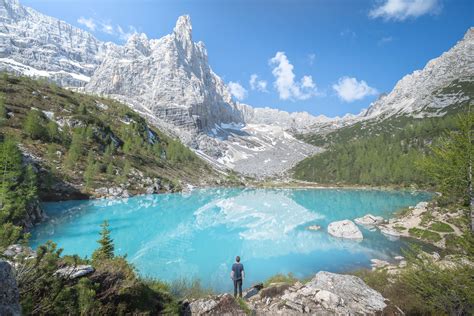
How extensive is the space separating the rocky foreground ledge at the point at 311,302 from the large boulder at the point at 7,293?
7503mm

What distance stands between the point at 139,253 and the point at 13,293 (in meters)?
25.4

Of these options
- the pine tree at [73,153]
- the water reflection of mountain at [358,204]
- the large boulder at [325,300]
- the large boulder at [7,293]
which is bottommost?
the water reflection of mountain at [358,204]

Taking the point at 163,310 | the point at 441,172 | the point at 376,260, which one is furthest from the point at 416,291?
the point at 376,260

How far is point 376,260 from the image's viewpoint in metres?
25.7

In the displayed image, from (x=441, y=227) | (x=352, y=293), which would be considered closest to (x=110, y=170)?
(x=441, y=227)

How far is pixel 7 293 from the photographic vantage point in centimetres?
402

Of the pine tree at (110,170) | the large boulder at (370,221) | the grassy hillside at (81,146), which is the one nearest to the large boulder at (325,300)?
the large boulder at (370,221)

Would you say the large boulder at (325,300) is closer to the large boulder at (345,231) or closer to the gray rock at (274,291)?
the gray rock at (274,291)

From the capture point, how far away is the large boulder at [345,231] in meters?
34.7

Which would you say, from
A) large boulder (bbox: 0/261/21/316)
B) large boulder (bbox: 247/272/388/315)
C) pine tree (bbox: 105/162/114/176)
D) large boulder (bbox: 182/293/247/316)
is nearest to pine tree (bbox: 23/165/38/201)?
large boulder (bbox: 182/293/247/316)

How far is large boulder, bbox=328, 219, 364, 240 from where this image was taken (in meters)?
34.7

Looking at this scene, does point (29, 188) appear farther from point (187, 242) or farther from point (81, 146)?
point (81, 146)

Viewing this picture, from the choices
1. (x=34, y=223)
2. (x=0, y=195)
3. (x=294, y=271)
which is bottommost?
(x=294, y=271)

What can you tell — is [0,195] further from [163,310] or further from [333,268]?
[333,268]
